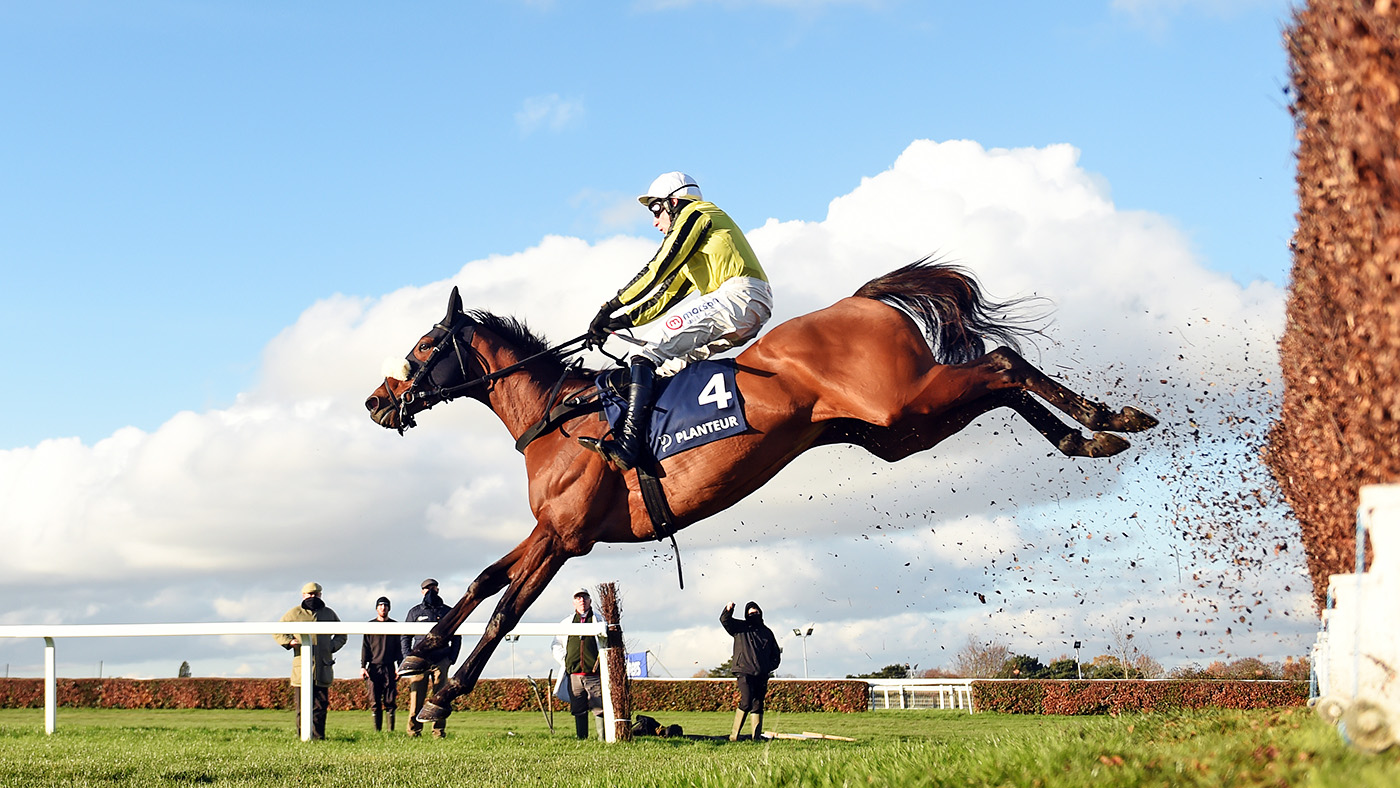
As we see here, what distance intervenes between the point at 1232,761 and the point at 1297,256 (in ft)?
6.88

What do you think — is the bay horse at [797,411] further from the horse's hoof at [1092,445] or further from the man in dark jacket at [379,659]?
the man in dark jacket at [379,659]

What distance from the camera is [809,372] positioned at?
20.5ft

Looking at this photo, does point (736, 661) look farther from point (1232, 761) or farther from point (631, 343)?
point (1232, 761)

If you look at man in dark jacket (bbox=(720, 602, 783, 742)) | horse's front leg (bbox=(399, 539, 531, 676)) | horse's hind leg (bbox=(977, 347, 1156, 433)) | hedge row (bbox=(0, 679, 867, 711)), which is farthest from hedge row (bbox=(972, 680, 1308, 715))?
horse's front leg (bbox=(399, 539, 531, 676))

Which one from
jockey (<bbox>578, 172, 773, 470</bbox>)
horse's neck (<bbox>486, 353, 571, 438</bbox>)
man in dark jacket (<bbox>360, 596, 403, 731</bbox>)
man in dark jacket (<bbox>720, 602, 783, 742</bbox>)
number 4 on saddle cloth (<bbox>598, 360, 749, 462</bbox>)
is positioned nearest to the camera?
number 4 on saddle cloth (<bbox>598, 360, 749, 462</bbox>)

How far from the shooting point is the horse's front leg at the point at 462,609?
6770mm

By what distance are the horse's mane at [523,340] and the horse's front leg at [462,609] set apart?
1199mm

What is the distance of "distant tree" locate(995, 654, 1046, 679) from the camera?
26359mm

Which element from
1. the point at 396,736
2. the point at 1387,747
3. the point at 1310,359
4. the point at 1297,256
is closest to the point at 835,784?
the point at 1387,747

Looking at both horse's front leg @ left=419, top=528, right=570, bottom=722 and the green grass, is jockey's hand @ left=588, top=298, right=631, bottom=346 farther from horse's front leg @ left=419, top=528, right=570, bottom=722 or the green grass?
the green grass

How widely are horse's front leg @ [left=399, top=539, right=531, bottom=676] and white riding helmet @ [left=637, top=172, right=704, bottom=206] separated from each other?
2.30m

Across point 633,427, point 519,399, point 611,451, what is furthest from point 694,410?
point 519,399

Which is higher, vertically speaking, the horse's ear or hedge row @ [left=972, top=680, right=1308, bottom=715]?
the horse's ear

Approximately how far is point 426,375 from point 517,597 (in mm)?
1642
